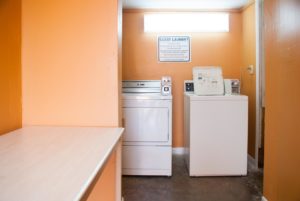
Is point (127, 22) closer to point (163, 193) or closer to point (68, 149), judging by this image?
point (163, 193)

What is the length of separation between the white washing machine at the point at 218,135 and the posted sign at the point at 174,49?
97 centimetres

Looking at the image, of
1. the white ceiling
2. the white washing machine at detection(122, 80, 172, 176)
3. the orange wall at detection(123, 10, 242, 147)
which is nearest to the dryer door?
the white washing machine at detection(122, 80, 172, 176)

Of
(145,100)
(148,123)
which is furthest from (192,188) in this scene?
(145,100)

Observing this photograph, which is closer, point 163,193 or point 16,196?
point 16,196

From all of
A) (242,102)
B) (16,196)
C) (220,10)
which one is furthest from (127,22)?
(16,196)

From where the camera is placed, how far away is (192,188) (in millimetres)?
2654

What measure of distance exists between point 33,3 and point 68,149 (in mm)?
1094

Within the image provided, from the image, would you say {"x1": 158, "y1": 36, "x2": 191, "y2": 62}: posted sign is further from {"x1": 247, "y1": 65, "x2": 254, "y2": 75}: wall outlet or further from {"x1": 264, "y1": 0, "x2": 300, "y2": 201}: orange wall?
{"x1": 264, "y1": 0, "x2": 300, "y2": 201}: orange wall

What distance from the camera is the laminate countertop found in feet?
2.33

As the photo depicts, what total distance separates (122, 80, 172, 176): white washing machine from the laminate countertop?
1372 mm

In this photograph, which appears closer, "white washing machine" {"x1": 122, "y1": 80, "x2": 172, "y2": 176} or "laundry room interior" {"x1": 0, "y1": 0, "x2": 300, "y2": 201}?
"laundry room interior" {"x1": 0, "y1": 0, "x2": 300, "y2": 201}

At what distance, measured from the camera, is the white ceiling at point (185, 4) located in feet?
10.8

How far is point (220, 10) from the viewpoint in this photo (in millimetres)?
3600

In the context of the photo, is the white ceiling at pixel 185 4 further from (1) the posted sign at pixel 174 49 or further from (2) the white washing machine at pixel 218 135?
(2) the white washing machine at pixel 218 135
